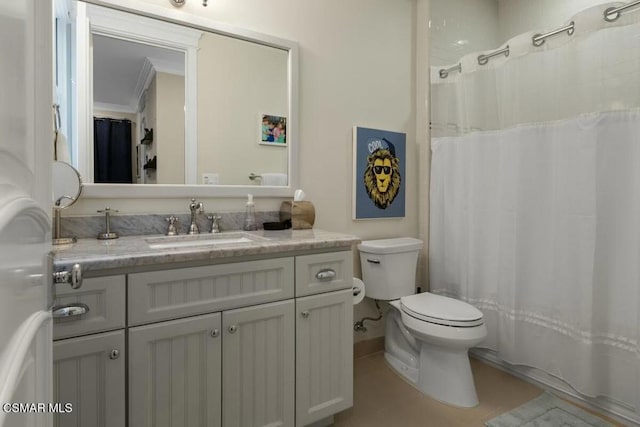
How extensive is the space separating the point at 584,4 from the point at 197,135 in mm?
2359

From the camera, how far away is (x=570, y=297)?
1.76 meters

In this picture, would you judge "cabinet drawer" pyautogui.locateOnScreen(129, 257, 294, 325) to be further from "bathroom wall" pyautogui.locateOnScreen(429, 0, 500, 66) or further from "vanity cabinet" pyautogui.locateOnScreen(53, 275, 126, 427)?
"bathroom wall" pyautogui.locateOnScreen(429, 0, 500, 66)

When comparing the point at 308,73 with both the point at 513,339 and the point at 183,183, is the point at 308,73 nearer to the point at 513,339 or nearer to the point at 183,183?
the point at 183,183

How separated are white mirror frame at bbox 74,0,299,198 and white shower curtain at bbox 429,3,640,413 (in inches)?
43.0

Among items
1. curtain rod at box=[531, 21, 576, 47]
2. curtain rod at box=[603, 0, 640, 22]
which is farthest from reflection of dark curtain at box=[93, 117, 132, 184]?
curtain rod at box=[603, 0, 640, 22]

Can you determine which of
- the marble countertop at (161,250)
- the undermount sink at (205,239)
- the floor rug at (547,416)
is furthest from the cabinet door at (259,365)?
the floor rug at (547,416)

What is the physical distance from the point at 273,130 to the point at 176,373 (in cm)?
129

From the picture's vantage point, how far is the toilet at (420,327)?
1.75 metres

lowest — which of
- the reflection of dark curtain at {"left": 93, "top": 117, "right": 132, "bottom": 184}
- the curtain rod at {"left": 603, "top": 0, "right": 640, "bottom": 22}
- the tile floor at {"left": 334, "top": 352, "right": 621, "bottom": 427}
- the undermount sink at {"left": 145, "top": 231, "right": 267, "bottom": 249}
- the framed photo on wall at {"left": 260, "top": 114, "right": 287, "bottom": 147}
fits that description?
the tile floor at {"left": 334, "top": 352, "right": 621, "bottom": 427}

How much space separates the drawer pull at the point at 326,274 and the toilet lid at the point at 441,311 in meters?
0.61

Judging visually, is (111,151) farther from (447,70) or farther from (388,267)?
(447,70)

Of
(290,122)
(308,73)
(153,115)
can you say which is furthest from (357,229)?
(153,115)

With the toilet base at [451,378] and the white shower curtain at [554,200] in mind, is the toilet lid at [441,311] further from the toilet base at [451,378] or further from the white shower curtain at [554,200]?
the white shower curtain at [554,200]

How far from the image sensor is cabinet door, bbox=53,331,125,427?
102 centimetres
